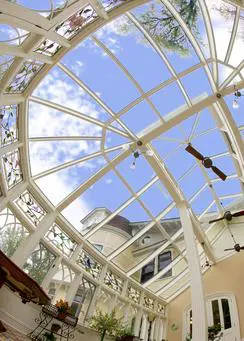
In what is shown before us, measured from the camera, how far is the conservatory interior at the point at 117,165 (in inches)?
222

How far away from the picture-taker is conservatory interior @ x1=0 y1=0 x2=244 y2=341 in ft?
18.5

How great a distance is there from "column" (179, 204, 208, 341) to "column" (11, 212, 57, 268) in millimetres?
3980

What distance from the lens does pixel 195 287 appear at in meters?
7.23

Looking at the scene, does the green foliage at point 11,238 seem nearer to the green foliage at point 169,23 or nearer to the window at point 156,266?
the green foliage at point 169,23

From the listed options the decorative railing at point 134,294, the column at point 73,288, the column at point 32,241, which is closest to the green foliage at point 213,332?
the decorative railing at point 134,294

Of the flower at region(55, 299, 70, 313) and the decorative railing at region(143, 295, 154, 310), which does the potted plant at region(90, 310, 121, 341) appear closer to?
the flower at region(55, 299, 70, 313)

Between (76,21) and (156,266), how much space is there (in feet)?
30.2

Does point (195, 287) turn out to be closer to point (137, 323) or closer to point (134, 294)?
point (134, 294)

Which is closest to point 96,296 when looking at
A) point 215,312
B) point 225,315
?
point 215,312

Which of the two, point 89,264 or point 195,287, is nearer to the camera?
point 195,287

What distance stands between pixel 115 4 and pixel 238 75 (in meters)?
3.74

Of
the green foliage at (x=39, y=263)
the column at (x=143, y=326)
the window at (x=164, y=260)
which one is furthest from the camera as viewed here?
the window at (x=164, y=260)

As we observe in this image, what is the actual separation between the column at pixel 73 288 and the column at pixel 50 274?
749 millimetres

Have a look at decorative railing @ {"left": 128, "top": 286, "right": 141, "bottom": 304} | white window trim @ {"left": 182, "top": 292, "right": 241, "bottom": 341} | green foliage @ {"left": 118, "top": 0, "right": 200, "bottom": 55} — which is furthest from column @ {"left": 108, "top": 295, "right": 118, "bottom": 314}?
green foliage @ {"left": 118, "top": 0, "right": 200, "bottom": 55}
